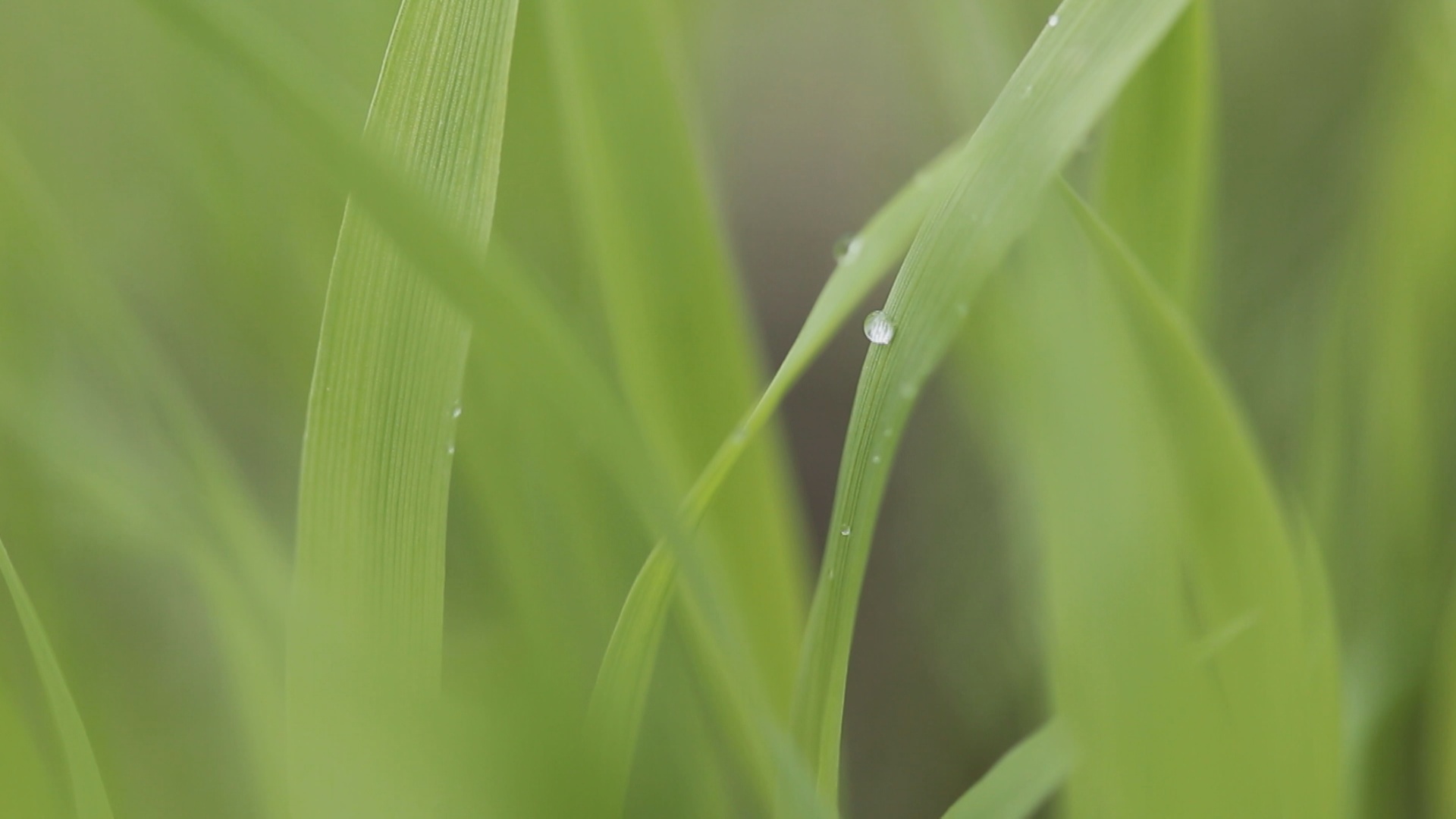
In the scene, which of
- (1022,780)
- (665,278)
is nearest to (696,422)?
(665,278)

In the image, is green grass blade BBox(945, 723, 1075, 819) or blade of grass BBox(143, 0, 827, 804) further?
green grass blade BBox(945, 723, 1075, 819)

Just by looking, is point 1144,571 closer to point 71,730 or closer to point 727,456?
point 727,456

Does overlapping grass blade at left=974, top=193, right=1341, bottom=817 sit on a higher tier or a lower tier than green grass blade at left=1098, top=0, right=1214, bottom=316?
lower

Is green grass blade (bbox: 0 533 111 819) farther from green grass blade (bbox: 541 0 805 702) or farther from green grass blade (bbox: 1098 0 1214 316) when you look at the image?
green grass blade (bbox: 1098 0 1214 316)

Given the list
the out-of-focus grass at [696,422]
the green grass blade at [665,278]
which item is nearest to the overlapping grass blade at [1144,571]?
the out-of-focus grass at [696,422]

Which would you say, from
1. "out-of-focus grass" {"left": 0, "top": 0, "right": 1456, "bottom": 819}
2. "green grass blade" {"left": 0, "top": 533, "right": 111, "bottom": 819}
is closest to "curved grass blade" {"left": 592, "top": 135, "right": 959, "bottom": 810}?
"out-of-focus grass" {"left": 0, "top": 0, "right": 1456, "bottom": 819}

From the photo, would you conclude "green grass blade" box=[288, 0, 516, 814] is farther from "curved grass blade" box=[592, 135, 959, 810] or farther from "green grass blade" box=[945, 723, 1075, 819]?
"green grass blade" box=[945, 723, 1075, 819]
